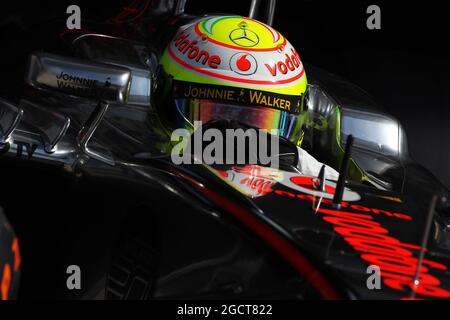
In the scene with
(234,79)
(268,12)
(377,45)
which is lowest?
(377,45)

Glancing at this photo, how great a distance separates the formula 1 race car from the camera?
2191mm

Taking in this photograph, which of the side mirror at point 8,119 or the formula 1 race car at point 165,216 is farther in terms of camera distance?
the side mirror at point 8,119

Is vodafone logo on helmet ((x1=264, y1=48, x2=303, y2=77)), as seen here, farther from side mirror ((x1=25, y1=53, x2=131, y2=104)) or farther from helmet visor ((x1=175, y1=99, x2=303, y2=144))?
side mirror ((x1=25, y1=53, x2=131, y2=104))

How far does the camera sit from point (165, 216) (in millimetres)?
2467

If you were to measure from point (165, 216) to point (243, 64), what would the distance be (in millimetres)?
906

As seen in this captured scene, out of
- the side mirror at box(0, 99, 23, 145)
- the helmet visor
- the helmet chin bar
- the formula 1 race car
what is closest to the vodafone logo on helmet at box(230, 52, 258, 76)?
the helmet visor

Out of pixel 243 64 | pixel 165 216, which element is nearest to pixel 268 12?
pixel 243 64

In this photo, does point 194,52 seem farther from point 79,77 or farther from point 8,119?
point 8,119

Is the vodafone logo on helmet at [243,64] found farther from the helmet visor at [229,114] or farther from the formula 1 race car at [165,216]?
the formula 1 race car at [165,216]

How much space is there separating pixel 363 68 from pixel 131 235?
3.14m

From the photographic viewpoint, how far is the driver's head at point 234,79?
10.3 feet

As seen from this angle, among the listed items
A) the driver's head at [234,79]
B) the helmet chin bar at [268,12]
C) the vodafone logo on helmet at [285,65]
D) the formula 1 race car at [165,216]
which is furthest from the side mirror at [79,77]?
the helmet chin bar at [268,12]

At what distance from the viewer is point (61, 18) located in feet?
13.9

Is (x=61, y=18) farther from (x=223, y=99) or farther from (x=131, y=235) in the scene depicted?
(x=131, y=235)
